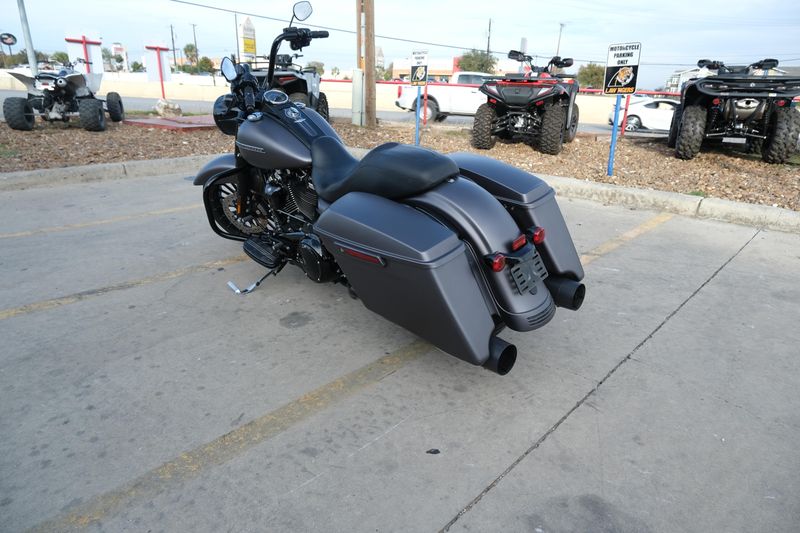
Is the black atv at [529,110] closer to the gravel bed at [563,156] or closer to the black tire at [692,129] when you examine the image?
the gravel bed at [563,156]

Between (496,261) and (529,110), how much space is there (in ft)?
25.4

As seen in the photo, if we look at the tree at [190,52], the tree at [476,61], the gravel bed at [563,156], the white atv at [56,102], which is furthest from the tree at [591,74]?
the tree at [190,52]

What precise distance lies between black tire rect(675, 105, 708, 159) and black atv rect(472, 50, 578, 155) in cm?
182

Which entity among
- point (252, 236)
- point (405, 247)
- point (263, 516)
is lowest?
point (263, 516)

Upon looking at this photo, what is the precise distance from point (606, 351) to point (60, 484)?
2.66m

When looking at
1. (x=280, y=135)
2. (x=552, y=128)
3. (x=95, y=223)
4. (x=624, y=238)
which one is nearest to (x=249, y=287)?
(x=280, y=135)

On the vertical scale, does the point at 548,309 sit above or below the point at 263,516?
above

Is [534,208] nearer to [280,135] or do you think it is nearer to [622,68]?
[280,135]

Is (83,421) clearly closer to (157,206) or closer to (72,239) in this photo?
(72,239)

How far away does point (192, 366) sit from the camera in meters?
2.76

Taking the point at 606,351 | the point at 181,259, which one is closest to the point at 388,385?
the point at 606,351

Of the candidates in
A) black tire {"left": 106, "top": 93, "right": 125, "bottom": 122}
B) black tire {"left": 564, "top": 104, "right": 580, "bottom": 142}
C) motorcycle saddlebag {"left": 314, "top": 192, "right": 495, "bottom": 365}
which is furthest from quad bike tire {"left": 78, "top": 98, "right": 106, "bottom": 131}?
motorcycle saddlebag {"left": 314, "top": 192, "right": 495, "bottom": 365}

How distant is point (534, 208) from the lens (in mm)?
2795

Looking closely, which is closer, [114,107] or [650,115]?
[114,107]
